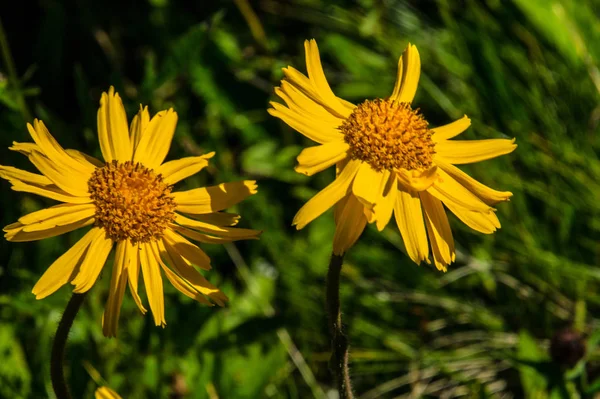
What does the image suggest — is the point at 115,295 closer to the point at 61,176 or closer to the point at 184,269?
the point at 184,269

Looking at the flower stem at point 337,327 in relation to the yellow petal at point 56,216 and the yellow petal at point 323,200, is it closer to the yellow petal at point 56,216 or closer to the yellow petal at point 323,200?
the yellow petal at point 323,200

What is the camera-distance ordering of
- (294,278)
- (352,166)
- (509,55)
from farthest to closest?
(509,55), (294,278), (352,166)

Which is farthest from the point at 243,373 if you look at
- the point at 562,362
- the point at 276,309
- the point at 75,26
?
the point at 75,26

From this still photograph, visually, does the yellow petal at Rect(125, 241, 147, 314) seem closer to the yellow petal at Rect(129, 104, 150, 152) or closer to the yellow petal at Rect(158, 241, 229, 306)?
the yellow petal at Rect(158, 241, 229, 306)

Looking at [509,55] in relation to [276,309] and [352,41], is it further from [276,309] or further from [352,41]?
[276,309]

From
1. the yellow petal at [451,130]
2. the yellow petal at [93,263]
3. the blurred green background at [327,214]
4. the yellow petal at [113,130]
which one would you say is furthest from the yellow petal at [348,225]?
the blurred green background at [327,214]

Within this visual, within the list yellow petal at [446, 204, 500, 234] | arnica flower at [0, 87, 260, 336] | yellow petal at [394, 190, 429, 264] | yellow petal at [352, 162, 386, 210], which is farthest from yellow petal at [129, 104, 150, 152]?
yellow petal at [446, 204, 500, 234]

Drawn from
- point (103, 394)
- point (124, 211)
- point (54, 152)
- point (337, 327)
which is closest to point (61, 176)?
point (54, 152)
